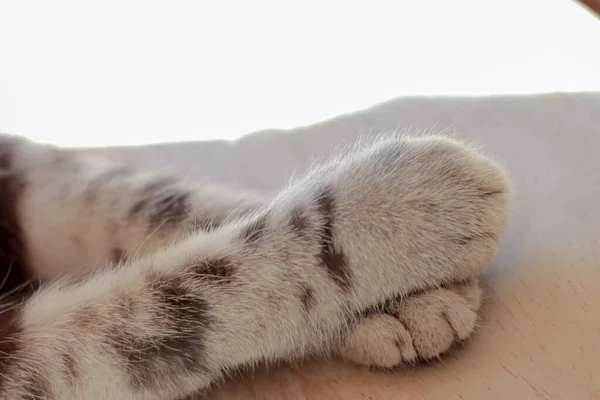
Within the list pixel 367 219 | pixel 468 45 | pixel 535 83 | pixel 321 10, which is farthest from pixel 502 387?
pixel 321 10

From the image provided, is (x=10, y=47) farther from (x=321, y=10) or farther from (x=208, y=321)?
(x=208, y=321)

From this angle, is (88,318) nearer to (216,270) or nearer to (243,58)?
(216,270)

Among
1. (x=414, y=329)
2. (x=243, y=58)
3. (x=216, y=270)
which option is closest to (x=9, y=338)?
(x=216, y=270)

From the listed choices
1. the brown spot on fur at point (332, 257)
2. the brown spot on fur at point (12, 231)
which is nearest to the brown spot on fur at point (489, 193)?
the brown spot on fur at point (332, 257)

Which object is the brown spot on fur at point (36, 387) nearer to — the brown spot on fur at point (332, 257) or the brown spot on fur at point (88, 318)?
the brown spot on fur at point (88, 318)

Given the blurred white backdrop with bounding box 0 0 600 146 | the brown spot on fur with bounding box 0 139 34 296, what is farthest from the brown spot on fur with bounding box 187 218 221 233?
the blurred white backdrop with bounding box 0 0 600 146
